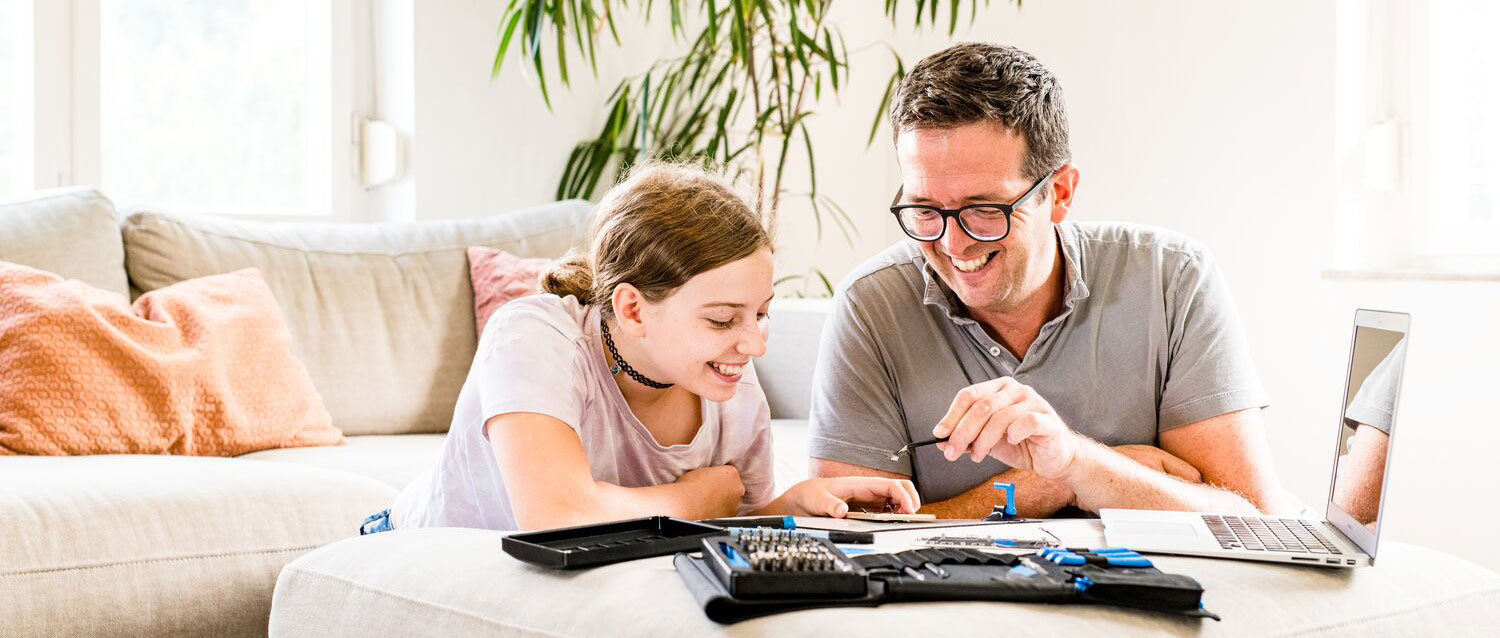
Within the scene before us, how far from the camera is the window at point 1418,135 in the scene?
8.82 feet

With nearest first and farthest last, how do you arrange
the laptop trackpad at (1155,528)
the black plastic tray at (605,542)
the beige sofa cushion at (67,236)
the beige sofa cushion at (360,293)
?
the black plastic tray at (605,542) < the laptop trackpad at (1155,528) < the beige sofa cushion at (67,236) < the beige sofa cushion at (360,293)

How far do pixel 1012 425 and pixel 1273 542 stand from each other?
0.24 meters

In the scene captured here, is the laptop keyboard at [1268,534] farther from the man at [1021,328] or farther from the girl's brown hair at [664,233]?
the girl's brown hair at [664,233]

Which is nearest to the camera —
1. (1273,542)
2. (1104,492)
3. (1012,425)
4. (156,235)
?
(1273,542)

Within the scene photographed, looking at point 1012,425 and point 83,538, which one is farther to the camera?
point 83,538

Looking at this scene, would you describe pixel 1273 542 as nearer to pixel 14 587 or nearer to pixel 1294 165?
pixel 14 587

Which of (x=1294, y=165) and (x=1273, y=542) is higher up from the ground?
(x=1294, y=165)

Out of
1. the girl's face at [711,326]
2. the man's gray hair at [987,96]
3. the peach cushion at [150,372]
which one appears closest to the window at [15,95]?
the peach cushion at [150,372]

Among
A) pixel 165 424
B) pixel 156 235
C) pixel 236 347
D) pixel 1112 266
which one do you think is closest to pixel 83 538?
pixel 165 424

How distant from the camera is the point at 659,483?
1477 mm

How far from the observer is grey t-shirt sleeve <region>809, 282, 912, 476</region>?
1527 millimetres

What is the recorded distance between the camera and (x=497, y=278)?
2607mm

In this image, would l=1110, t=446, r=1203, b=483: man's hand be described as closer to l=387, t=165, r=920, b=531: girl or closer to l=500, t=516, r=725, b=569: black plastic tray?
l=387, t=165, r=920, b=531: girl

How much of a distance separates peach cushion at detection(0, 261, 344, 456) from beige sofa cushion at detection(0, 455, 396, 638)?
12cm
